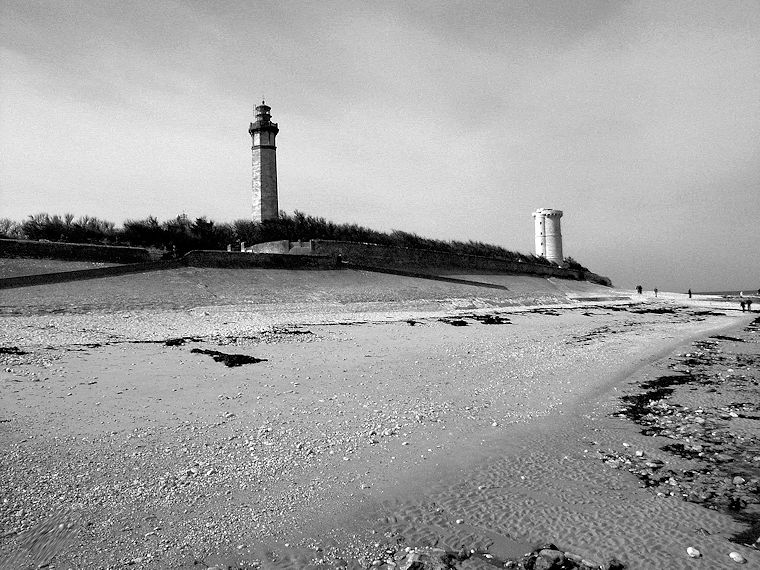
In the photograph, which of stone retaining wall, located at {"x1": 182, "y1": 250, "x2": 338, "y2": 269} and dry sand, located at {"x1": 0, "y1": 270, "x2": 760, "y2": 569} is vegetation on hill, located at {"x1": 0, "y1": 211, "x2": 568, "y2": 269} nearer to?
stone retaining wall, located at {"x1": 182, "y1": 250, "x2": 338, "y2": 269}

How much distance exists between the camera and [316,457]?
163 inches

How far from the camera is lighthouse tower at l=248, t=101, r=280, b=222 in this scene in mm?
35312

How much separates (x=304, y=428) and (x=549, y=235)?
46.5 m

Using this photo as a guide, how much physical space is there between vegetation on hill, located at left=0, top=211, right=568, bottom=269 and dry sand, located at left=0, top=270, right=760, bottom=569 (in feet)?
56.5

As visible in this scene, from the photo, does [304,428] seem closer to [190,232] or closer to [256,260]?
[256,260]

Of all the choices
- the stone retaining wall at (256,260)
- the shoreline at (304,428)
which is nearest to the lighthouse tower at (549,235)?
the stone retaining wall at (256,260)

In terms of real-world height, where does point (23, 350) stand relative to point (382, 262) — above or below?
below

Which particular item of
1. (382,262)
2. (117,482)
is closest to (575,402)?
(117,482)

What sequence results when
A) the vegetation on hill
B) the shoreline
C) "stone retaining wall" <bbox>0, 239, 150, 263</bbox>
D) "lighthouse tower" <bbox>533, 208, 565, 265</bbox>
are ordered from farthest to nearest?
"lighthouse tower" <bbox>533, 208, 565, 265</bbox>, the vegetation on hill, "stone retaining wall" <bbox>0, 239, 150, 263</bbox>, the shoreline

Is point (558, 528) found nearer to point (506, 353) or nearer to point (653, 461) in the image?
point (653, 461)

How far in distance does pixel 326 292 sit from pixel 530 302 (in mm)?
11393

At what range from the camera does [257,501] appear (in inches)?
134

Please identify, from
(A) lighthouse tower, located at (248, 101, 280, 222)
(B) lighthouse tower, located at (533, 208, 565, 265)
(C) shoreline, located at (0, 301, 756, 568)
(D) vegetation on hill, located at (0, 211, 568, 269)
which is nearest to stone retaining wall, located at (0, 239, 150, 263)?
(D) vegetation on hill, located at (0, 211, 568, 269)

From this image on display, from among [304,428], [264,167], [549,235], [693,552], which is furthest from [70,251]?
[549,235]
